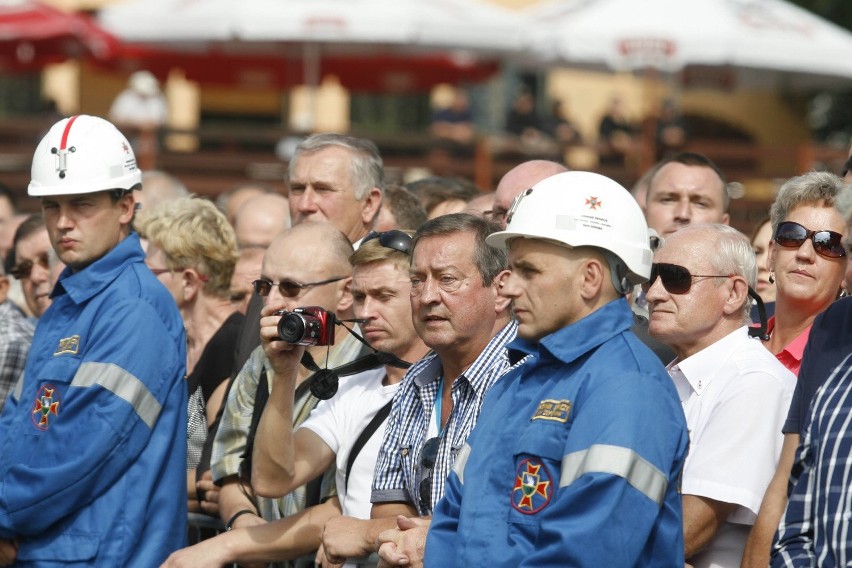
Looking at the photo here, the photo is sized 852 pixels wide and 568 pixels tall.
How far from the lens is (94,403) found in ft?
18.2

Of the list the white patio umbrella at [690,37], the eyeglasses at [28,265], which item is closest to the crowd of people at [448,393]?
the eyeglasses at [28,265]

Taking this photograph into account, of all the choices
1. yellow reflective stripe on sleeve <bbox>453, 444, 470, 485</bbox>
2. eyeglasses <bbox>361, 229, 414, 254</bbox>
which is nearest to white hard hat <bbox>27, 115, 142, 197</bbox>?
eyeglasses <bbox>361, 229, 414, 254</bbox>

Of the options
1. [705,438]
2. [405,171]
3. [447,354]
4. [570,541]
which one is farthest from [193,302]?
[405,171]

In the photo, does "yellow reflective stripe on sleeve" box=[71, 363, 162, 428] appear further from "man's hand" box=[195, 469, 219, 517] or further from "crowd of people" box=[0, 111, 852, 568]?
"man's hand" box=[195, 469, 219, 517]

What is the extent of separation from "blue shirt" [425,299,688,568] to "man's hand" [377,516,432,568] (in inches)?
9.9

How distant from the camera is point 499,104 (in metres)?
25.7

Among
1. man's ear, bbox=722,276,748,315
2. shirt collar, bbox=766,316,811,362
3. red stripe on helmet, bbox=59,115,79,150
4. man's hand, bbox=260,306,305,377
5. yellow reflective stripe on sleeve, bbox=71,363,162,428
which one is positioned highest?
red stripe on helmet, bbox=59,115,79,150

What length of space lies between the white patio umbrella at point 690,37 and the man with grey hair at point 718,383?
996 centimetres

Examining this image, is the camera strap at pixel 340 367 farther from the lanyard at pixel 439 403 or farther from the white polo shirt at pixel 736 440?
the white polo shirt at pixel 736 440

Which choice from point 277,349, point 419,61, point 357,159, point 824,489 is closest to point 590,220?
point 824,489

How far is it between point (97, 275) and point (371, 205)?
163 cm

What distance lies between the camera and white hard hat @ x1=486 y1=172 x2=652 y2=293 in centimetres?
426

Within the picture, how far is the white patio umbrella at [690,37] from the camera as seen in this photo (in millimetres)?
15188

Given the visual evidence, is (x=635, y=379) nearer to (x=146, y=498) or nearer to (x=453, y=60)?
(x=146, y=498)
